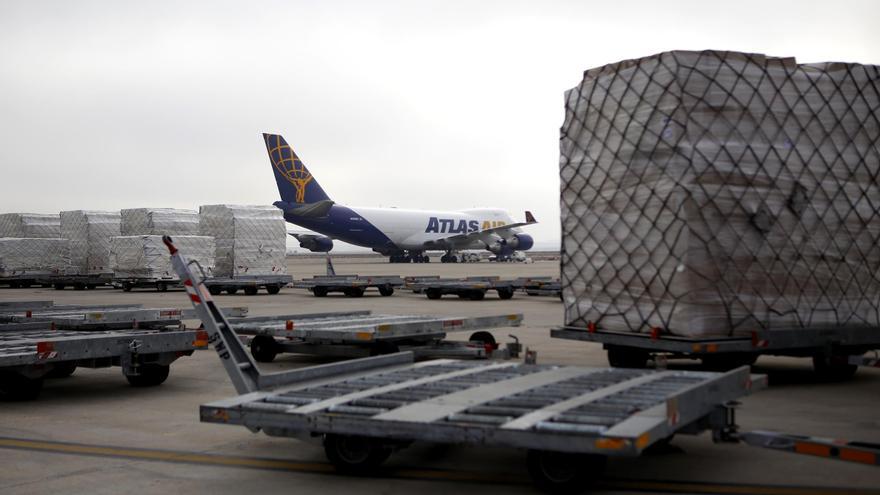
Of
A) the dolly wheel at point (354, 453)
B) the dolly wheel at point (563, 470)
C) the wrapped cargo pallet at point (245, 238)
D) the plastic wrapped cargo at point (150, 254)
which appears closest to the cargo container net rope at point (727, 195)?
the dolly wheel at point (563, 470)

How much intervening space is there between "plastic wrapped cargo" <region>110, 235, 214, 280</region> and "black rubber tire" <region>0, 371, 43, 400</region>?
24.7 meters

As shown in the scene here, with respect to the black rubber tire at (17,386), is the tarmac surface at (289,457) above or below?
below

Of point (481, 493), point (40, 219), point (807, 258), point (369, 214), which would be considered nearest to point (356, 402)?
point (481, 493)

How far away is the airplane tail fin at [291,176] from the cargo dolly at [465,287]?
26.7 meters

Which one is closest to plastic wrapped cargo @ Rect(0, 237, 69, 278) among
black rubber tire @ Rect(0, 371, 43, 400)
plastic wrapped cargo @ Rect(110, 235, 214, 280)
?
plastic wrapped cargo @ Rect(110, 235, 214, 280)

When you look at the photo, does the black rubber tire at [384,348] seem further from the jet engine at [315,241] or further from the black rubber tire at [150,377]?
the jet engine at [315,241]

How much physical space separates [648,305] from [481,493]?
503 centimetres

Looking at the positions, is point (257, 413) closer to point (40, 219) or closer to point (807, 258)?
point (807, 258)

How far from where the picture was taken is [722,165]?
9.89 m

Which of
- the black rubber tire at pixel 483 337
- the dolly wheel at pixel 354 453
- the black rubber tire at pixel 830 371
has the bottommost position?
the dolly wheel at pixel 354 453

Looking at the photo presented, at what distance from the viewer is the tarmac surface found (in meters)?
6.04

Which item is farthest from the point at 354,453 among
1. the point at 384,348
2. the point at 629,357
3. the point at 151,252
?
the point at 151,252

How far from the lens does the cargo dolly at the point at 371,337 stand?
11195mm

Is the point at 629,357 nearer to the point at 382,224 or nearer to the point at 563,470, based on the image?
the point at 563,470
